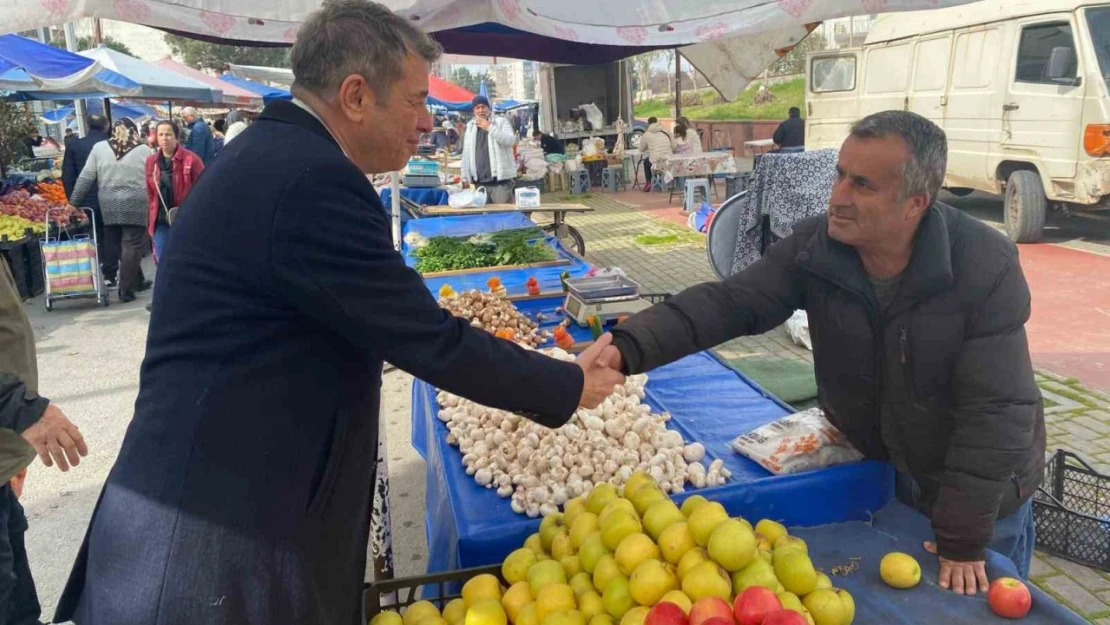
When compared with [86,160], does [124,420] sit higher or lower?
lower

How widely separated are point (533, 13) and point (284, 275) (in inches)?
91.2

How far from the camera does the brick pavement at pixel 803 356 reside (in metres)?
3.57

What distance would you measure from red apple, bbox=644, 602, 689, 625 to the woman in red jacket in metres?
7.86

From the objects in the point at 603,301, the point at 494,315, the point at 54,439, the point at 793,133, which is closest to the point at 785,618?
the point at 54,439

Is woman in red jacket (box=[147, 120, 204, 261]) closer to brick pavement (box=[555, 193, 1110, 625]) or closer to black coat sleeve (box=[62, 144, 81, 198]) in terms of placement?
black coat sleeve (box=[62, 144, 81, 198])

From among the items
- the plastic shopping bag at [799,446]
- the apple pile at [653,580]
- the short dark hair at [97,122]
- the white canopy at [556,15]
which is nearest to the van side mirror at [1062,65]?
the white canopy at [556,15]

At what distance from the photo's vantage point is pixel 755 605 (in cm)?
183

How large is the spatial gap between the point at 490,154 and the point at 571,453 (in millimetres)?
8881

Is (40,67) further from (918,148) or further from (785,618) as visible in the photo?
(785,618)

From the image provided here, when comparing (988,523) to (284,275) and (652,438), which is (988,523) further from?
(284,275)

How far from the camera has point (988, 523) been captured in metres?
2.21

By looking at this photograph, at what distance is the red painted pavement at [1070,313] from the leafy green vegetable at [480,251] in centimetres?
424

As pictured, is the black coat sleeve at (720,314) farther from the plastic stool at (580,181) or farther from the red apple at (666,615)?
the plastic stool at (580,181)

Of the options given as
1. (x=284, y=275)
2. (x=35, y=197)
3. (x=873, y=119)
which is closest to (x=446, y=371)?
(x=284, y=275)
